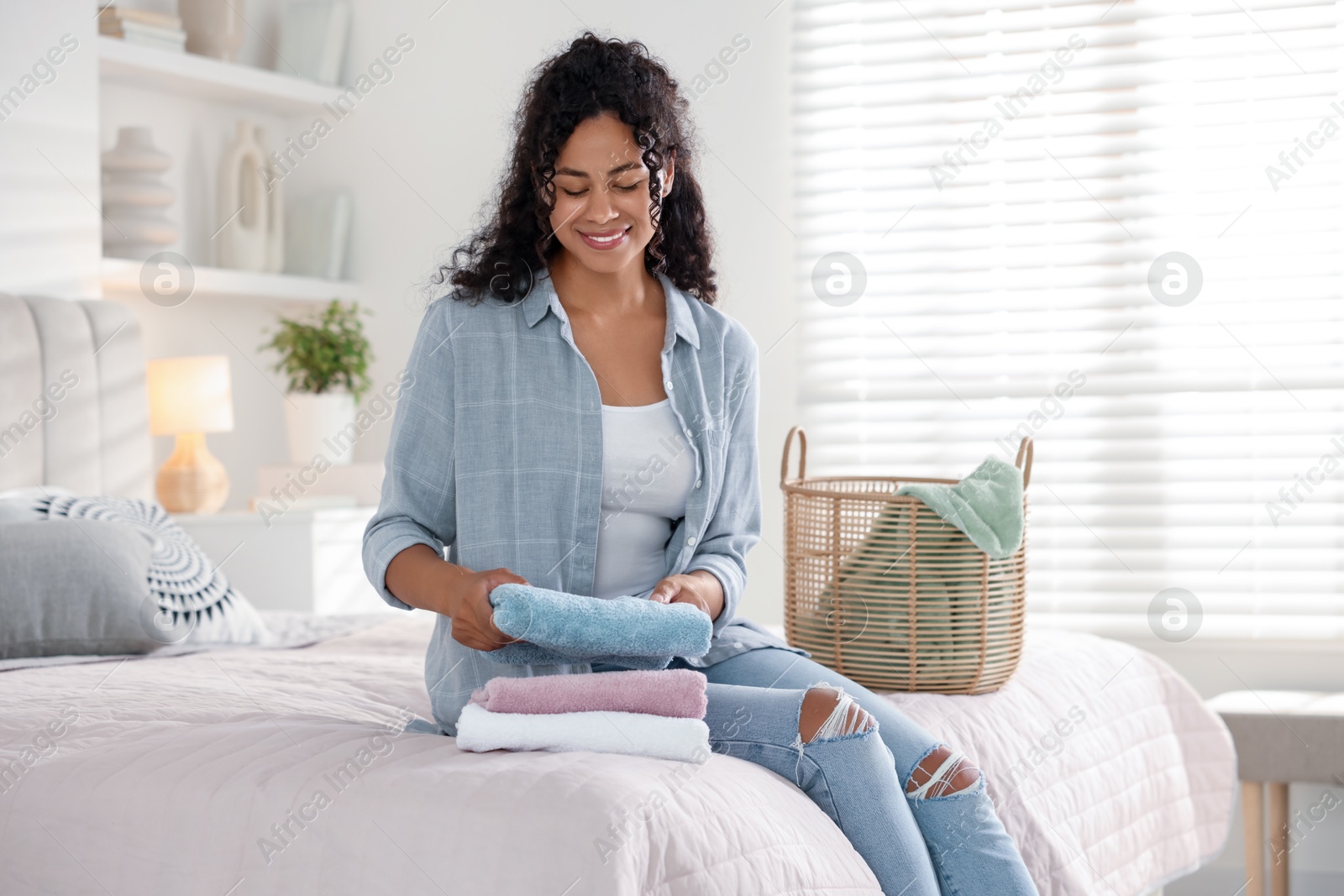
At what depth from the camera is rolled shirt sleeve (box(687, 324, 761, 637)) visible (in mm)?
1557

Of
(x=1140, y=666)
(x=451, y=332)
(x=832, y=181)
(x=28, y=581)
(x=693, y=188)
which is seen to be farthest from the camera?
(x=832, y=181)

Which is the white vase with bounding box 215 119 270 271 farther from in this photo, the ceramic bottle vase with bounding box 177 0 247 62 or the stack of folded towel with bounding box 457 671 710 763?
the stack of folded towel with bounding box 457 671 710 763

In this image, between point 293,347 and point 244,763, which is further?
point 293,347

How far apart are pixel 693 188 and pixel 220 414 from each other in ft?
6.03

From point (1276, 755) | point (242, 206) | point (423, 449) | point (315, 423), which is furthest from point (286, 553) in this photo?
point (1276, 755)

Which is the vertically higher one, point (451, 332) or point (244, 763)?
point (451, 332)

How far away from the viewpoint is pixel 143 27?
10.9 ft

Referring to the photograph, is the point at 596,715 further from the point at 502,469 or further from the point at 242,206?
A: the point at 242,206

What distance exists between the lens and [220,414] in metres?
3.17

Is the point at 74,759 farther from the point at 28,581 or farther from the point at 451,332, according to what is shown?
the point at 28,581

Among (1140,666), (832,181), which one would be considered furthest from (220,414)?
(1140,666)

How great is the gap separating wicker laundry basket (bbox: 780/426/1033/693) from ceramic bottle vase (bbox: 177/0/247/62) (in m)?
2.56

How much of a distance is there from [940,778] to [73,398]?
219 cm

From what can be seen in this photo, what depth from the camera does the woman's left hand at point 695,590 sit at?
1412 millimetres
